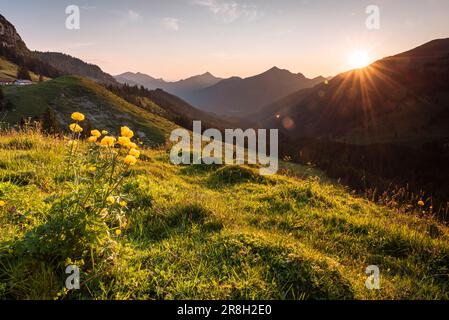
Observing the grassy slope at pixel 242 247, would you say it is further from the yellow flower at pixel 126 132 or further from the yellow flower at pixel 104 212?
the yellow flower at pixel 126 132

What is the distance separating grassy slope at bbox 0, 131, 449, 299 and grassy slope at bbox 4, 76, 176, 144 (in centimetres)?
6998

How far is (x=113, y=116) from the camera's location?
84875 millimetres

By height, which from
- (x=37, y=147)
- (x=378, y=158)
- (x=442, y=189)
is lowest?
(x=442, y=189)

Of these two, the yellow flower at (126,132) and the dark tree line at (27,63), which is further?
the dark tree line at (27,63)

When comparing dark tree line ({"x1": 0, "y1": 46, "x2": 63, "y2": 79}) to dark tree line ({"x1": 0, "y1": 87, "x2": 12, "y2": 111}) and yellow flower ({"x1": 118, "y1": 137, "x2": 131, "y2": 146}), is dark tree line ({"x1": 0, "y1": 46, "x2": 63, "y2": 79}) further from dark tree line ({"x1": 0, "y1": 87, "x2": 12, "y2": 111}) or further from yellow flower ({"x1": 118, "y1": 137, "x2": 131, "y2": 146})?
yellow flower ({"x1": 118, "y1": 137, "x2": 131, "y2": 146})

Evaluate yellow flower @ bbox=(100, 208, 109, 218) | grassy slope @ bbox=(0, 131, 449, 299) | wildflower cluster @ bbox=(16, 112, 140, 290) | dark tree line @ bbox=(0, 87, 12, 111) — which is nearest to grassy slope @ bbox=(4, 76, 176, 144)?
dark tree line @ bbox=(0, 87, 12, 111)

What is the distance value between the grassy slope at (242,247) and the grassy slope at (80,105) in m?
70.0

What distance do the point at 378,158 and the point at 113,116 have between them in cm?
13861

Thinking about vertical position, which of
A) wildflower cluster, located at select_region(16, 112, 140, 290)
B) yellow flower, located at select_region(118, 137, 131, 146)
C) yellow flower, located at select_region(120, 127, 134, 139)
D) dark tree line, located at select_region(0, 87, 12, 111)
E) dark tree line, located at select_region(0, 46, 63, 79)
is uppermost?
dark tree line, located at select_region(0, 46, 63, 79)

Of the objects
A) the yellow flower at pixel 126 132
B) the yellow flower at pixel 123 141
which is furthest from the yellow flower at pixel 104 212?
the yellow flower at pixel 126 132

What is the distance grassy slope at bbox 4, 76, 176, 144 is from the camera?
72.0m

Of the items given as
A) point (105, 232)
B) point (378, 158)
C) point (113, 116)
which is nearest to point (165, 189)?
point (105, 232)

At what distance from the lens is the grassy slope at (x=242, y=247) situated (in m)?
3.68
